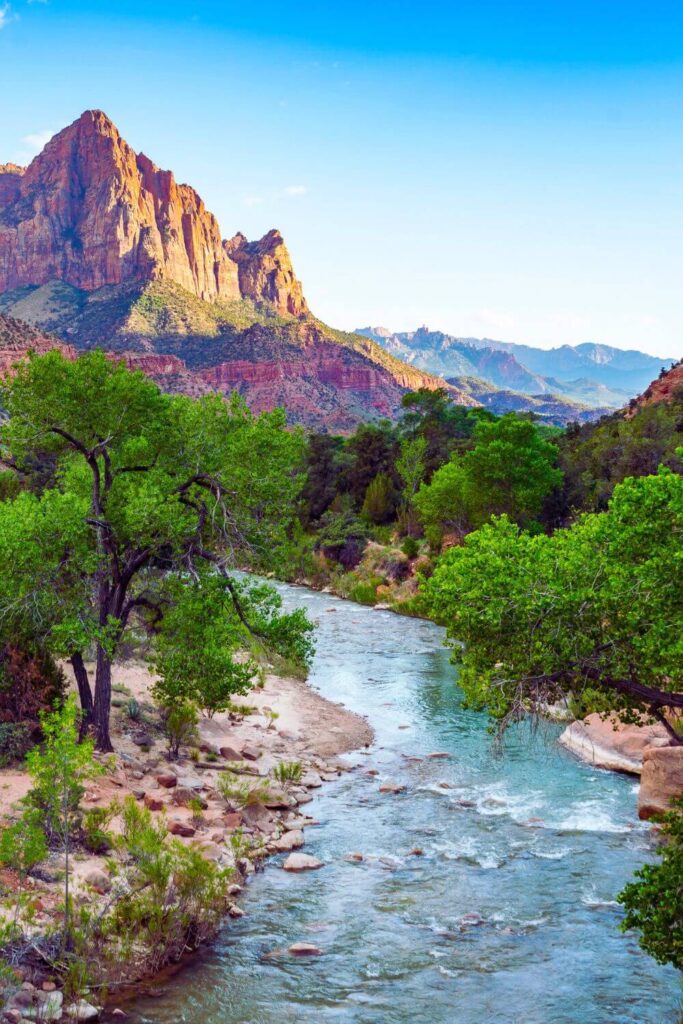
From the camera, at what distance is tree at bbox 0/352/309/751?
53.8ft

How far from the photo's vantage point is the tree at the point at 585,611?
35.1 ft

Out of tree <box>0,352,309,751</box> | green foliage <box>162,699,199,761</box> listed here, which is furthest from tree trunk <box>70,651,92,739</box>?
green foliage <box>162,699,199,761</box>

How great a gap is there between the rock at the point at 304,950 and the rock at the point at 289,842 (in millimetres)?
3870

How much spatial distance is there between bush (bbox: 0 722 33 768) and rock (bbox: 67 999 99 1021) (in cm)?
726

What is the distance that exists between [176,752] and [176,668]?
3425 mm

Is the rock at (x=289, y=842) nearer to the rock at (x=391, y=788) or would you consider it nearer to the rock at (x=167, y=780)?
the rock at (x=167, y=780)

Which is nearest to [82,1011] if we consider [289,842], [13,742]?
[289,842]

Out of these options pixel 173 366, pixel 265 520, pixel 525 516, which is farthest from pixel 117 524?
pixel 173 366

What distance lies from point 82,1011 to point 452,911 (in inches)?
258

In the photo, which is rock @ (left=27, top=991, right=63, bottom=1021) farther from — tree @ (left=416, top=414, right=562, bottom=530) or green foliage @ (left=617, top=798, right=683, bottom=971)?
tree @ (left=416, top=414, right=562, bottom=530)

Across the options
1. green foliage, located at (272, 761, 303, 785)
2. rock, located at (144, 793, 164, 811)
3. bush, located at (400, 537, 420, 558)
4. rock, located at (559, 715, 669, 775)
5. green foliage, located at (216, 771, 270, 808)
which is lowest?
green foliage, located at (272, 761, 303, 785)

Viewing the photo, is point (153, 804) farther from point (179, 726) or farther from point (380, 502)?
point (380, 502)

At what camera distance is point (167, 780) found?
17859mm

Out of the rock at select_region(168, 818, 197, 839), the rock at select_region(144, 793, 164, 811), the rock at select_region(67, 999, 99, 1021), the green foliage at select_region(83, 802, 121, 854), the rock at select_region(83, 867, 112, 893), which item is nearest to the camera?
the rock at select_region(67, 999, 99, 1021)
